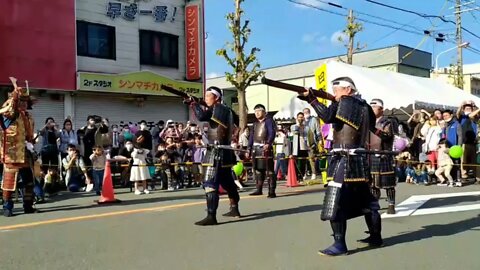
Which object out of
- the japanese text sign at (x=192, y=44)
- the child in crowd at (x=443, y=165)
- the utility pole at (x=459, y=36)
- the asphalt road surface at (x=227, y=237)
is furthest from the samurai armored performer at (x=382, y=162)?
the utility pole at (x=459, y=36)

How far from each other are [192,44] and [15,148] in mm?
13900

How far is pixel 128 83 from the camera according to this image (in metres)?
19.8

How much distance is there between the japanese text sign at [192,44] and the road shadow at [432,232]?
607 inches

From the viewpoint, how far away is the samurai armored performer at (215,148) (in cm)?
771

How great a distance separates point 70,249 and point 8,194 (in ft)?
10.6

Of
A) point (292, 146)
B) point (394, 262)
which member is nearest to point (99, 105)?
point (292, 146)

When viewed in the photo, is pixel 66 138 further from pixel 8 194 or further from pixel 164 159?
pixel 8 194

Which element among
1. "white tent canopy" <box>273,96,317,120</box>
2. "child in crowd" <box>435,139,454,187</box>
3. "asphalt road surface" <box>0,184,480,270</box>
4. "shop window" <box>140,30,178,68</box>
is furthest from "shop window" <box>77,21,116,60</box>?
"child in crowd" <box>435,139,454,187</box>

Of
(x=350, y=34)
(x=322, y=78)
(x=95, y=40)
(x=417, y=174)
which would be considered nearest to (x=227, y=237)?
(x=417, y=174)

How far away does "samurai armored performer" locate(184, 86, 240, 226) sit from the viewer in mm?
7715

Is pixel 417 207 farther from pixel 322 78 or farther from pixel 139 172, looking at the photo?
pixel 322 78

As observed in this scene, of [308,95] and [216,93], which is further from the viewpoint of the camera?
[216,93]

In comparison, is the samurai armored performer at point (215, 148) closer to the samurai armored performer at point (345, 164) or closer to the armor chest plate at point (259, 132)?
the samurai armored performer at point (345, 164)

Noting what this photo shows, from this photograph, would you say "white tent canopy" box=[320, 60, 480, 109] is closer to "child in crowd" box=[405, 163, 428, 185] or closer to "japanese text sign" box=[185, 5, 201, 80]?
"child in crowd" box=[405, 163, 428, 185]
